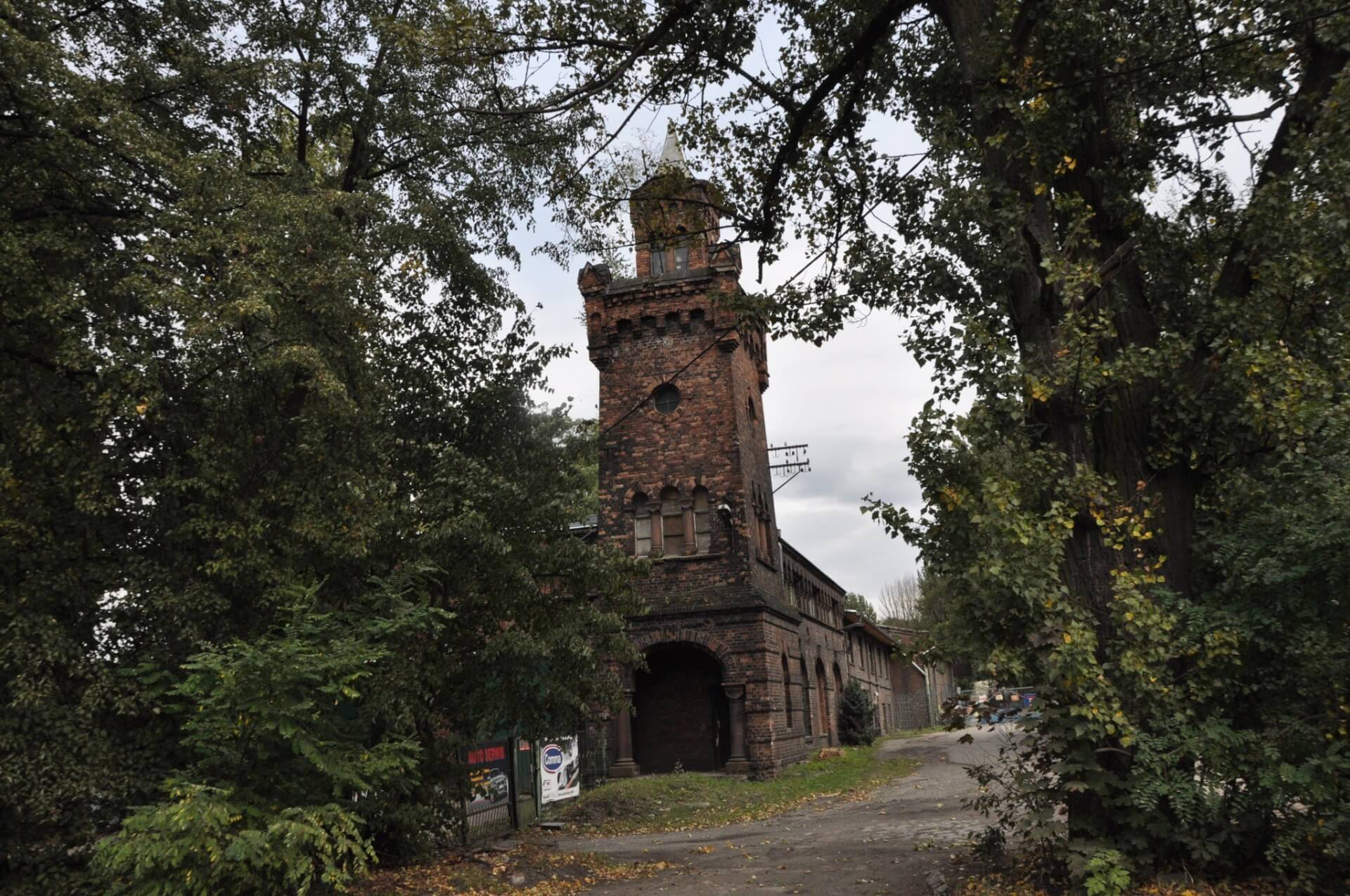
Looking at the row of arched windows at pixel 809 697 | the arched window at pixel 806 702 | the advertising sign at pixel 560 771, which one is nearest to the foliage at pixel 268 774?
the advertising sign at pixel 560 771

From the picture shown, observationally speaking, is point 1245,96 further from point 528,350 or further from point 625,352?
point 625,352

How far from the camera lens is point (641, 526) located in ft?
73.7

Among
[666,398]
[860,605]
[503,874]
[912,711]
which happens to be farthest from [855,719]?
[860,605]

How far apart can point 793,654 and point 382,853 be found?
1486 centimetres

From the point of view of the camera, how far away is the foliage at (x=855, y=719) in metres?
33.6

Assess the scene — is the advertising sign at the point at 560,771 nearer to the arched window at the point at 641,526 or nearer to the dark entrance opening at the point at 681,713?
the dark entrance opening at the point at 681,713

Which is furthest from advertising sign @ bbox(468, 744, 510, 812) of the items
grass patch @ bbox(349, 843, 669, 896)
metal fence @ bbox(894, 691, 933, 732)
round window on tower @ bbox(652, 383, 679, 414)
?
metal fence @ bbox(894, 691, 933, 732)

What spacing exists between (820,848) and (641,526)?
10.9 metres

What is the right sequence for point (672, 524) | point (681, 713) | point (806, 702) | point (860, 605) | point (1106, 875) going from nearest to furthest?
point (1106, 875)
point (672, 524)
point (681, 713)
point (806, 702)
point (860, 605)

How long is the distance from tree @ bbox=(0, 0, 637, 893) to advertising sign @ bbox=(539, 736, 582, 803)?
14.8 ft

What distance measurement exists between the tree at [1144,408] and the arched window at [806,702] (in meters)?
17.4

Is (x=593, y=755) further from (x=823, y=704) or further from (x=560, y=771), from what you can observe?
(x=823, y=704)

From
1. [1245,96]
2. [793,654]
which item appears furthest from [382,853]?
[793,654]

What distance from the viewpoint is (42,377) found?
9.85m
